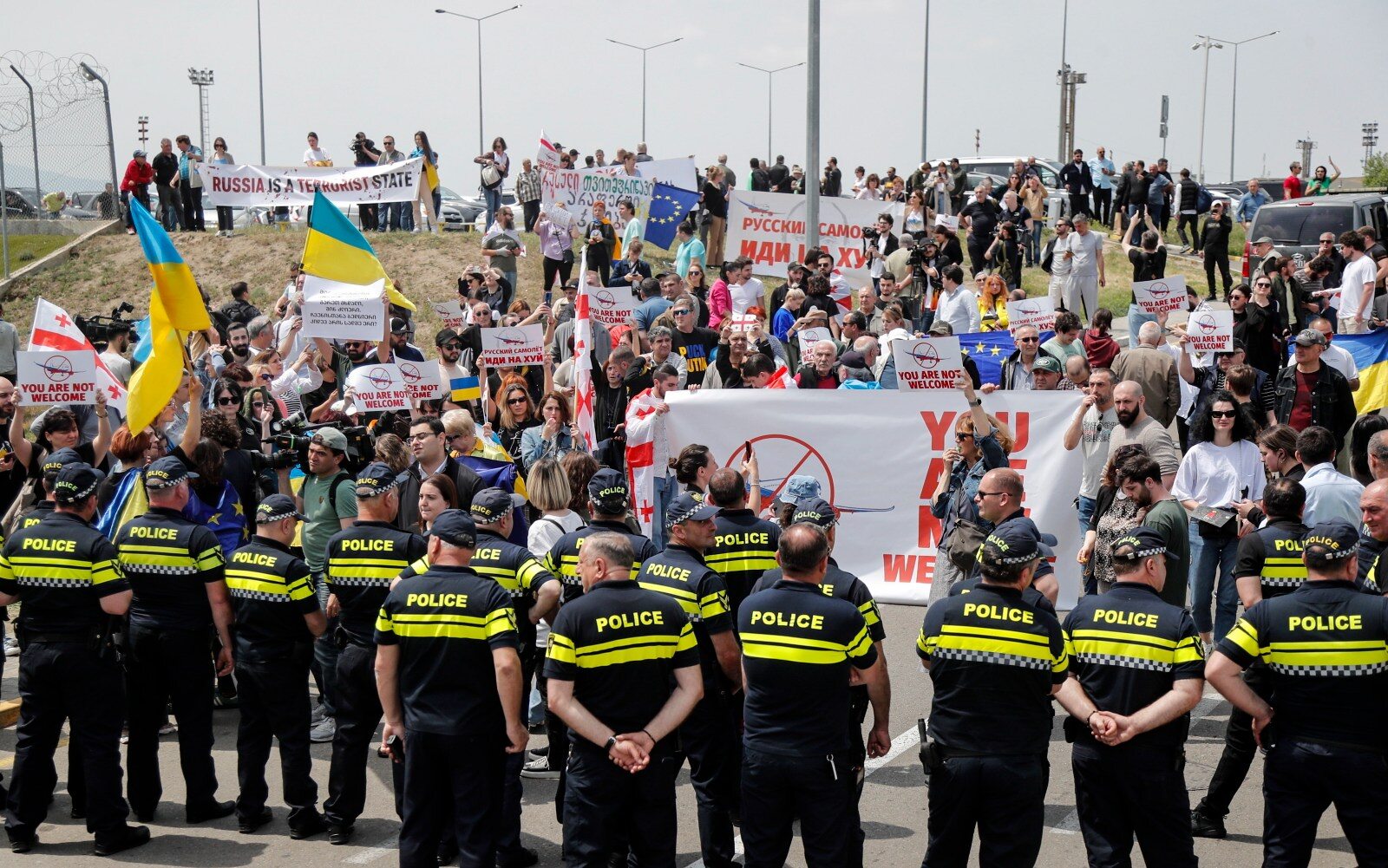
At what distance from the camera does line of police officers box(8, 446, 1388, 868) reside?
5.68 m

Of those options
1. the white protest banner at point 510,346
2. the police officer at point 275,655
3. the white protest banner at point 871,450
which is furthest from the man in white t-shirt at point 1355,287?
the police officer at point 275,655

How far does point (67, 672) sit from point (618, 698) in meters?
3.06

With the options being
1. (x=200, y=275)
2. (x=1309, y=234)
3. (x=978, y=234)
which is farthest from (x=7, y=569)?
(x=1309, y=234)

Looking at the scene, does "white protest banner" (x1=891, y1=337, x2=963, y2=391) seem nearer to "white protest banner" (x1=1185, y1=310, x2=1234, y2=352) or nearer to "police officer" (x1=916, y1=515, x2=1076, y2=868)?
"white protest banner" (x1=1185, y1=310, x2=1234, y2=352)

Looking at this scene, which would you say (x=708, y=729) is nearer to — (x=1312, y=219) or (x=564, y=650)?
(x=564, y=650)

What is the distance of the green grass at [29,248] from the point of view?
27344mm

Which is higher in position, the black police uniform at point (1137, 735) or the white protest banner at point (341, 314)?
the white protest banner at point (341, 314)

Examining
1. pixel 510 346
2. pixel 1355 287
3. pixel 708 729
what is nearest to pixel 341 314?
A: pixel 510 346

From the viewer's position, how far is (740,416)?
11.4 meters

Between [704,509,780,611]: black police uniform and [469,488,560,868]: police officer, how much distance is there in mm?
855

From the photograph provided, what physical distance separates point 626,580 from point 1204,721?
176 inches

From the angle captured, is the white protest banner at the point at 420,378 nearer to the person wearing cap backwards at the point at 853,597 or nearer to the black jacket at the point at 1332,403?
the person wearing cap backwards at the point at 853,597

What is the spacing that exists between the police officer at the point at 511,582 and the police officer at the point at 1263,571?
3331 millimetres

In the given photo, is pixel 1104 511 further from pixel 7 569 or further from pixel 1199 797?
pixel 7 569
